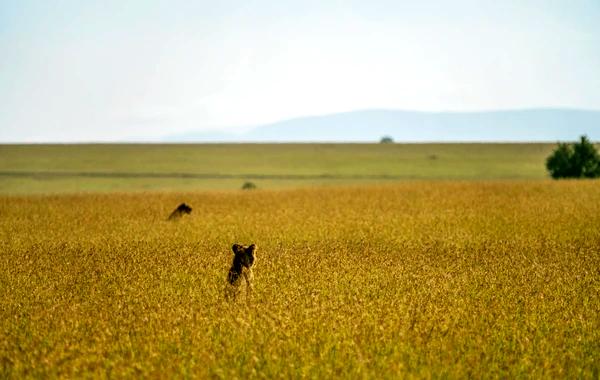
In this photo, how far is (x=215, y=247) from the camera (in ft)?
46.9

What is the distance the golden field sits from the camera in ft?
21.4

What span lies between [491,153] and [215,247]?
3603 inches

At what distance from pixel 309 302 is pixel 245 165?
3026 inches

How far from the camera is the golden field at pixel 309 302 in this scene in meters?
6.53

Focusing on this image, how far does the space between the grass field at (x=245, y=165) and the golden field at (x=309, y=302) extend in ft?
137

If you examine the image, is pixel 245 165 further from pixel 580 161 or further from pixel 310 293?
pixel 310 293

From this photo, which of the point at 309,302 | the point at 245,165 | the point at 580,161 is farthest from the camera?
the point at 245,165

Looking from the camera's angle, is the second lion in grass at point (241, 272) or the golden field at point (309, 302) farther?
the second lion in grass at point (241, 272)

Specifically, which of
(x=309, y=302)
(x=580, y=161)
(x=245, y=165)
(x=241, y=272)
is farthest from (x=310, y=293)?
(x=245, y=165)

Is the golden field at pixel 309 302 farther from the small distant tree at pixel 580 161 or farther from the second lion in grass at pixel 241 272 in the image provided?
the small distant tree at pixel 580 161

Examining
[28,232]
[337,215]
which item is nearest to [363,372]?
[28,232]

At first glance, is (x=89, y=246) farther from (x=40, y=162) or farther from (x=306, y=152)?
(x=306, y=152)

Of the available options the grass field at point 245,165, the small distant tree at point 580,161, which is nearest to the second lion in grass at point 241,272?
the small distant tree at point 580,161

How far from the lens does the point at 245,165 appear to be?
85.0 metres
